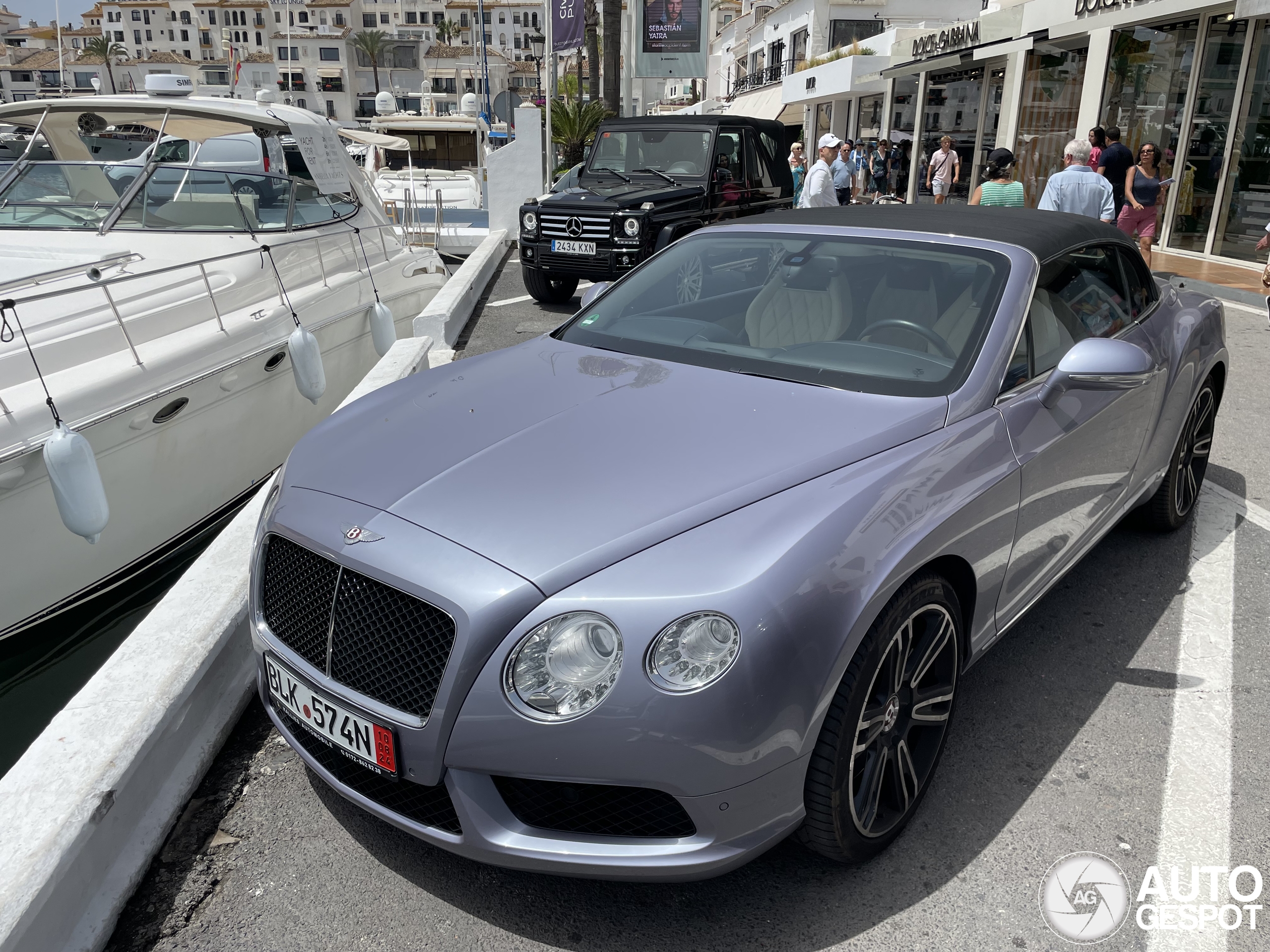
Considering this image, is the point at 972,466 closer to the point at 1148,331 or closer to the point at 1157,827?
the point at 1157,827

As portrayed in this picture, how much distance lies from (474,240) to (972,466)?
15.7m

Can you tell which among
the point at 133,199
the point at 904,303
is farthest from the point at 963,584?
the point at 133,199

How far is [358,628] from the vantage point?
2.16m

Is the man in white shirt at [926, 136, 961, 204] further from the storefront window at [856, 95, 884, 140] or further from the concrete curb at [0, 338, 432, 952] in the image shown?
the concrete curb at [0, 338, 432, 952]

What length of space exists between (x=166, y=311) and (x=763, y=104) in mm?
42430

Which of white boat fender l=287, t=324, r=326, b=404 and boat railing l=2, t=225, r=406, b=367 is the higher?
boat railing l=2, t=225, r=406, b=367

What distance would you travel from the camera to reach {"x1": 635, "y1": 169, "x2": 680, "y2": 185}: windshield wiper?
1030 cm

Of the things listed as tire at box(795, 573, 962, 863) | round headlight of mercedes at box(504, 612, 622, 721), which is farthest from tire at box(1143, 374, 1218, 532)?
round headlight of mercedes at box(504, 612, 622, 721)

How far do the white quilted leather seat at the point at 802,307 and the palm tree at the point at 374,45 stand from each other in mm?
116505

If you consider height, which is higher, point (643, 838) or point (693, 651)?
point (693, 651)

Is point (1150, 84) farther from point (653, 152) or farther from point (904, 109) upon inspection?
point (904, 109)

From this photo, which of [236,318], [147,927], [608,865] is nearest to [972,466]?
[608,865]

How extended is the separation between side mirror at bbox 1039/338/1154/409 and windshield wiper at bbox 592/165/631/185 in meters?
8.21

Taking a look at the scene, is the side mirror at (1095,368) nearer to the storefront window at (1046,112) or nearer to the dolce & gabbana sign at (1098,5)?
the dolce & gabbana sign at (1098,5)
